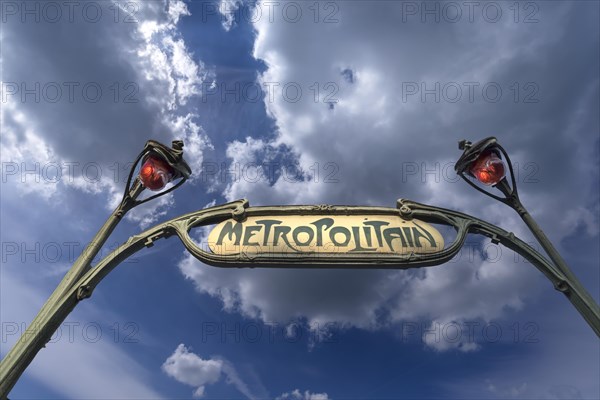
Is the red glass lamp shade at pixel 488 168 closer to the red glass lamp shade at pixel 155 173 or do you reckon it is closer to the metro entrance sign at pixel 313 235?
the metro entrance sign at pixel 313 235

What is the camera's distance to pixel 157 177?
5.61 metres

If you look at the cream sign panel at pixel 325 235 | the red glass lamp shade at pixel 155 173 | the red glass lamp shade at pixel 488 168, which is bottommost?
the cream sign panel at pixel 325 235

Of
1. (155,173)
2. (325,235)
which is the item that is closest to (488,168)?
(325,235)

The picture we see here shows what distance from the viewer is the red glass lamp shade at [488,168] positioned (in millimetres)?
5633

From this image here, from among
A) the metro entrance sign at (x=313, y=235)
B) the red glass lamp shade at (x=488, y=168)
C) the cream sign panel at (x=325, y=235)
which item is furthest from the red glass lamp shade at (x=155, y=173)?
the red glass lamp shade at (x=488, y=168)

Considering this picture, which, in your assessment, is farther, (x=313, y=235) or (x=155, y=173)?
(x=155, y=173)

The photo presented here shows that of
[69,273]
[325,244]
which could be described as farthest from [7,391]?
[325,244]

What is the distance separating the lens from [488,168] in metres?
5.67

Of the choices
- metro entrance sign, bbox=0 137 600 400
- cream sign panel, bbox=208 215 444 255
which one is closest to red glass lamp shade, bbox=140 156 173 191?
metro entrance sign, bbox=0 137 600 400

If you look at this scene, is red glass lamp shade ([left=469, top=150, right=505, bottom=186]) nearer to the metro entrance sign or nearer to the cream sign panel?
the metro entrance sign

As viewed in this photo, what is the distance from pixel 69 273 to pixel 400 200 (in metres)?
3.99

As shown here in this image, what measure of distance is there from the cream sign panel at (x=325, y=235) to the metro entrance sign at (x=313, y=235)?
12mm

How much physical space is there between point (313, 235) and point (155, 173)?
218cm

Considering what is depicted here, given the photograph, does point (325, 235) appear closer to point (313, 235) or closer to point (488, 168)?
point (313, 235)
